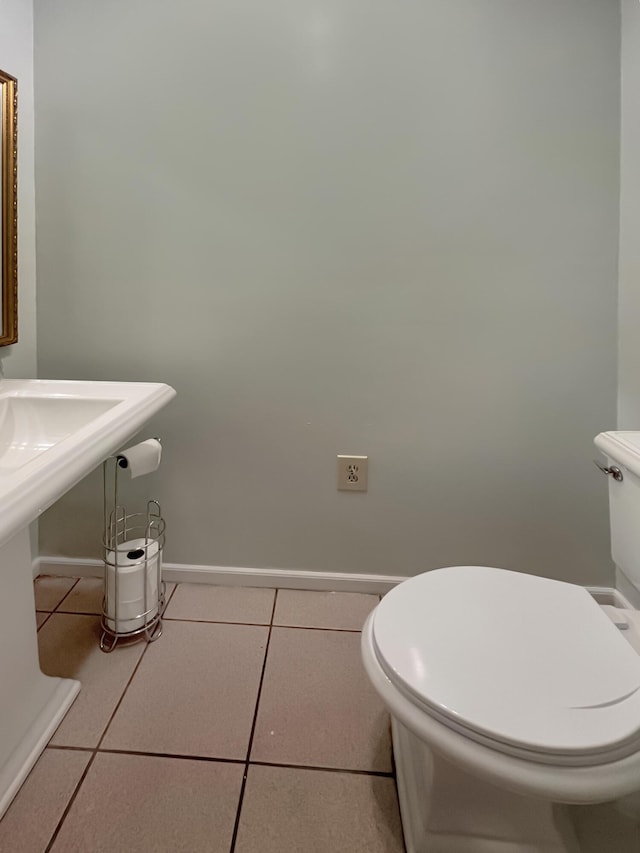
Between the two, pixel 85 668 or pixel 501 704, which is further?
pixel 85 668

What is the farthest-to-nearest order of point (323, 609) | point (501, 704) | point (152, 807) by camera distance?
point (323, 609) < point (152, 807) < point (501, 704)

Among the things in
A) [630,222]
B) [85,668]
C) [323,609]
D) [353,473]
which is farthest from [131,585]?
[630,222]

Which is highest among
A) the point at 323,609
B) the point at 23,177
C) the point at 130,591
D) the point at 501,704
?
the point at 23,177

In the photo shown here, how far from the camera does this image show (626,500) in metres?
1.06

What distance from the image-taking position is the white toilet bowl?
0.72m

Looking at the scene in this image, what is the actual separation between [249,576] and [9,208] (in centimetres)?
123

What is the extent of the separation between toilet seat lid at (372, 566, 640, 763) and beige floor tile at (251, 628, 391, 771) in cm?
42

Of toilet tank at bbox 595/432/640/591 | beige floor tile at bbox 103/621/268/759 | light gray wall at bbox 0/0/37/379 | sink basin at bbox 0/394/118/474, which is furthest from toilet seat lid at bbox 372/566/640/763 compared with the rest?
light gray wall at bbox 0/0/37/379

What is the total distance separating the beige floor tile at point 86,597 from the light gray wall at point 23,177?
0.67 metres

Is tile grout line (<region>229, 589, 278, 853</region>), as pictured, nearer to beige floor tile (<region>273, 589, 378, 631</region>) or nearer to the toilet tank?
beige floor tile (<region>273, 589, 378, 631</region>)

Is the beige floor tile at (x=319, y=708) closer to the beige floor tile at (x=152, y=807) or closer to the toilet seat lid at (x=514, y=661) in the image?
the beige floor tile at (x=152, y=807)

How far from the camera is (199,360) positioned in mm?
1636

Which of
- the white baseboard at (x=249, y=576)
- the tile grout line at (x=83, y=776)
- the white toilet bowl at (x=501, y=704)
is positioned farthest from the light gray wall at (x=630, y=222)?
the tile grout line at (x=83, y=776)

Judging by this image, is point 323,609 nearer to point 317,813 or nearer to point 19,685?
point 317,813
